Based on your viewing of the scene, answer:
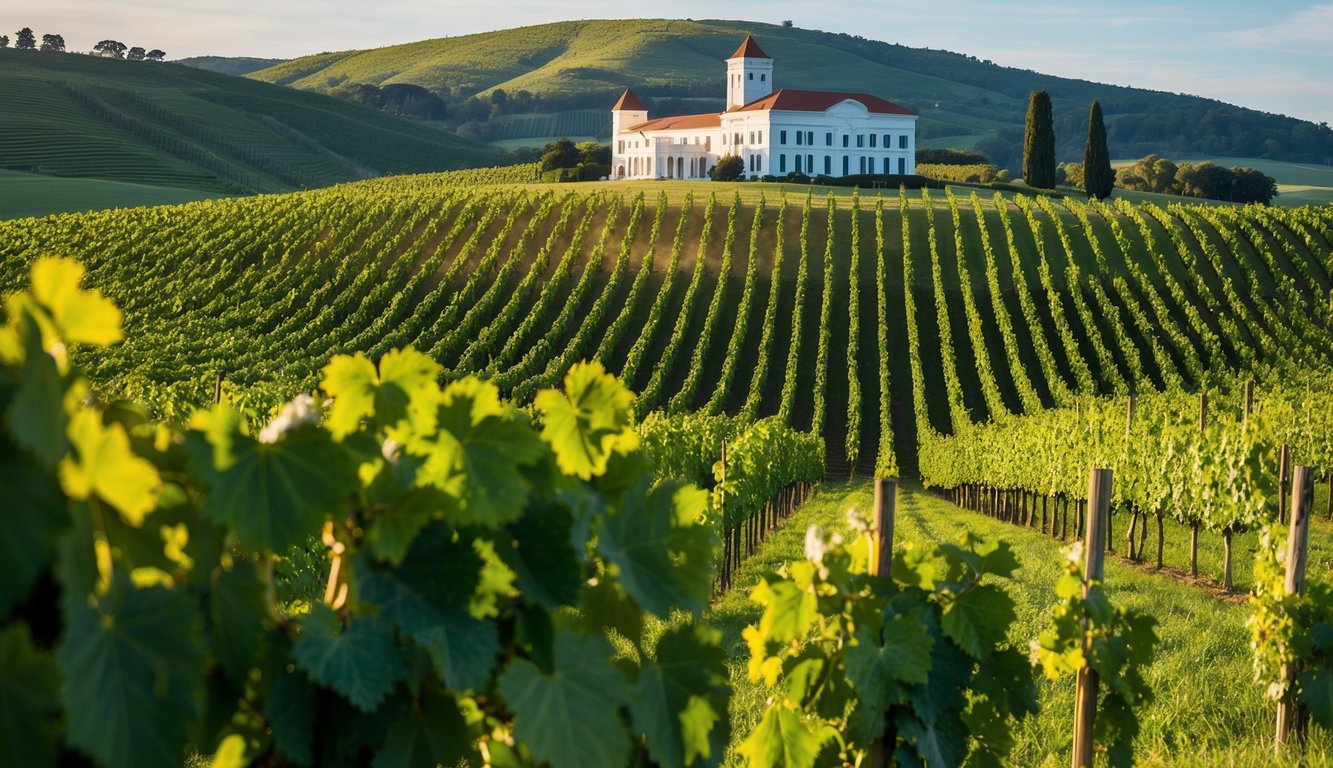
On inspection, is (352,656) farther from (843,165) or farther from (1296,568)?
(843,165)

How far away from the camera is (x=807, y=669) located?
441 centimetres

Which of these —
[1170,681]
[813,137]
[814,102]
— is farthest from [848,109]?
[1170,681]

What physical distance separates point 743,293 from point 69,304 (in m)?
49.3

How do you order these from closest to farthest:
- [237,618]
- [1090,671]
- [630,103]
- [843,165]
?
1. [237,618]
2. [1090,671]
3. [843,165]
4. [630,103]

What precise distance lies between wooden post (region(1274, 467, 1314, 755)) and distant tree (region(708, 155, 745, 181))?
81203mm

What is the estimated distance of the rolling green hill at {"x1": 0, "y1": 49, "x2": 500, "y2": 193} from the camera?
9381 cm

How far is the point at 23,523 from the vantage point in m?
1.59

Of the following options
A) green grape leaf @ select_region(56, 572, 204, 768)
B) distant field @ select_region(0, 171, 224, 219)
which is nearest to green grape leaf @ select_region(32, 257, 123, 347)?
green grape leaf @ select_region(56, 572, 204, 768)

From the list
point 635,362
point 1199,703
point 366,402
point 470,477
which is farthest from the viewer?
point 635,362

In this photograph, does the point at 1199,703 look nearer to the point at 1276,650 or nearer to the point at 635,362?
the point at 1276,650

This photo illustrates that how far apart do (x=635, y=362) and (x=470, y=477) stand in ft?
135

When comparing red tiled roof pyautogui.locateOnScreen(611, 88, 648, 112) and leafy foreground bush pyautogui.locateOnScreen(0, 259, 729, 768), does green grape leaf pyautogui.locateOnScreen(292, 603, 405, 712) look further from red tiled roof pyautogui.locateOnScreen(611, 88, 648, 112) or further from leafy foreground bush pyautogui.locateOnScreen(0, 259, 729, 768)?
red tiled roof pyautogui.locateOnScreen(611, 88, 648, 112)

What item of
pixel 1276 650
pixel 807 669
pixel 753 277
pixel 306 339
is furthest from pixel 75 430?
pixel 753 277

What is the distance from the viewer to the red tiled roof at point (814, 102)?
91.3m
